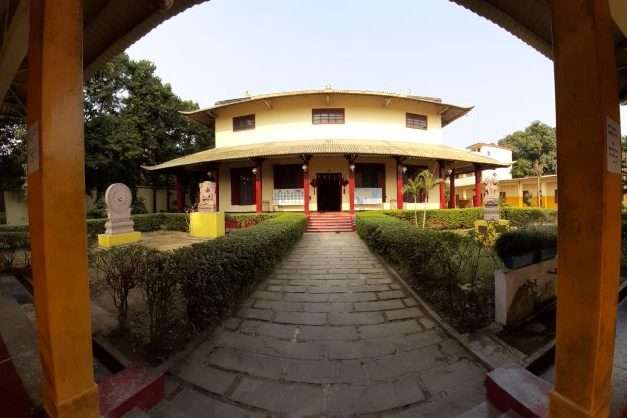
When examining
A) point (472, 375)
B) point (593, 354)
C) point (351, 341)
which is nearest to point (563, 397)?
point (593, 354)

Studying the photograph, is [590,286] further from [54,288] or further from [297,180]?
[297,180]

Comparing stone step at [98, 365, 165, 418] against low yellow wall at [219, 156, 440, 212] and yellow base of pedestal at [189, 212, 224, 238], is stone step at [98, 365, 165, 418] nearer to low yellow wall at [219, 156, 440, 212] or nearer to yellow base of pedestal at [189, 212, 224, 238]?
yellow base of pedestal at [189, 212, 224, 238]

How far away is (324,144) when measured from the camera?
1403 cm

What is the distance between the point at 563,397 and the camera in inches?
62.9

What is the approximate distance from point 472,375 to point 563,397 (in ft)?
3.36

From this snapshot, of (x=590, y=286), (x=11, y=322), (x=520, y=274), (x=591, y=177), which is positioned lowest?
(x=11, y=322)

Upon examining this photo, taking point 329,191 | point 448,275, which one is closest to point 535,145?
point 329,191

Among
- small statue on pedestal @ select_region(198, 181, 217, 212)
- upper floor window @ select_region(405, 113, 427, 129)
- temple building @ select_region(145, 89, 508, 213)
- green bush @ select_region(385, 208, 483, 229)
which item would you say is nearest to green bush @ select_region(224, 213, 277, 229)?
temple building @ select_region(145, 89, 508, 213)

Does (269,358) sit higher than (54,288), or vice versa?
(54,288)

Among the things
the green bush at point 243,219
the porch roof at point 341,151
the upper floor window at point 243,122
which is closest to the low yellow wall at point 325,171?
the porch roof at point 341,151

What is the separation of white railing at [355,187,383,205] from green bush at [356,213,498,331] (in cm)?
871

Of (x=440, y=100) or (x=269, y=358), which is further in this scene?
(x=440, y=100)

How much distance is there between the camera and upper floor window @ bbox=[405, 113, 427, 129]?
16547 millimetres

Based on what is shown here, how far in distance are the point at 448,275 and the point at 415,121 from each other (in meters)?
15.3
